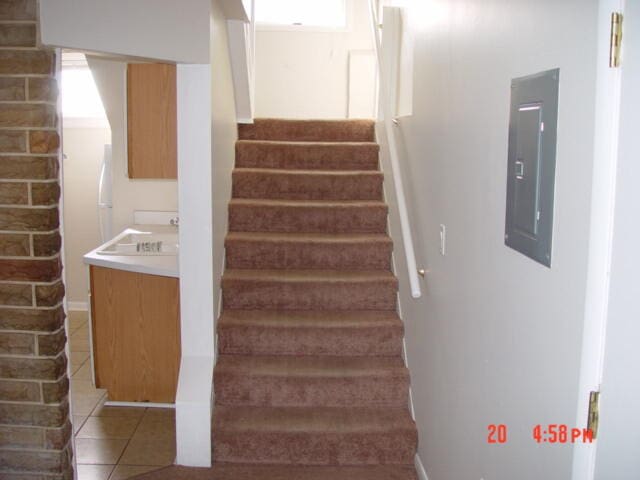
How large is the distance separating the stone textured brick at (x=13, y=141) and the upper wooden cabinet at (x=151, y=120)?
1.35m

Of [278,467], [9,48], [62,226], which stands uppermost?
[9,48]

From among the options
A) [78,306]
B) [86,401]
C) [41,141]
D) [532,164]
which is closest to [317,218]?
[86,401]

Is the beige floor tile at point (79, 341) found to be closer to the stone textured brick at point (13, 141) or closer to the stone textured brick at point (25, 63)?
the stone textured brick at point (13, 141)

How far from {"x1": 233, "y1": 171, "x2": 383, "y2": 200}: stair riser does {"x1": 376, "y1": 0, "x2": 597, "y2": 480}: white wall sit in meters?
0.94

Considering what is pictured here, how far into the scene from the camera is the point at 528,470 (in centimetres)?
158

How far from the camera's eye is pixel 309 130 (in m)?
4.67

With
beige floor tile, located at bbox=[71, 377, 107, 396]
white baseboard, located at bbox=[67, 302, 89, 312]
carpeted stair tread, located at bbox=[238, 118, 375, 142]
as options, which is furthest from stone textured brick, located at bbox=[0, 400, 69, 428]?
white baseboard, located at bbox=[67, 302, 89, 312]

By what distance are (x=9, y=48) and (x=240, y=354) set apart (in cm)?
177

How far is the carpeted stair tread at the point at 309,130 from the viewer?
15.0ft

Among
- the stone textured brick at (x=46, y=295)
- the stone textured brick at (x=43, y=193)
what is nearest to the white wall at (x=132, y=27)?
the stone textured brick at (x=43, y=193)

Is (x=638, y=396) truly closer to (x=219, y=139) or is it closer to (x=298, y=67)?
(x=219, y=139)

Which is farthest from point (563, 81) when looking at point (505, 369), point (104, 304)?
point (104, 304)

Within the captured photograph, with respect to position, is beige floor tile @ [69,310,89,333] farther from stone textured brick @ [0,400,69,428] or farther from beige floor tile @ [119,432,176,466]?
stone textured brick @ [0,400,69,428]

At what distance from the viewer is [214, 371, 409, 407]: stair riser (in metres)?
3.20
